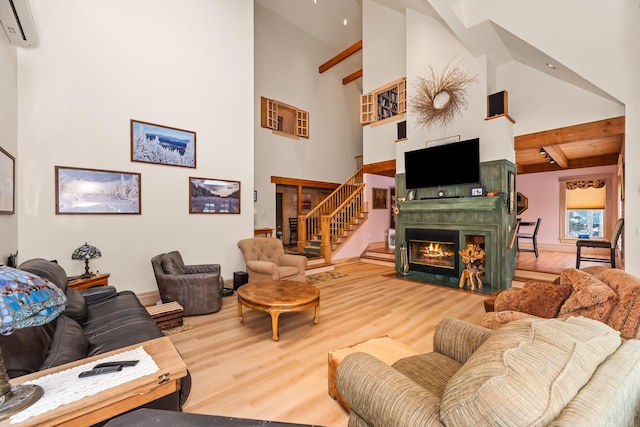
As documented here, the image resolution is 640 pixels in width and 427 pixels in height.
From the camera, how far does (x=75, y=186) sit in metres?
3.52

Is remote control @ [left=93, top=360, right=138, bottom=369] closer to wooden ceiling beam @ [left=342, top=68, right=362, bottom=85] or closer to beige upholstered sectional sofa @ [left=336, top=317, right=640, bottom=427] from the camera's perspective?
beige upholstered sectional sofa @ [left=336, top=317, right=640, bottom=427]

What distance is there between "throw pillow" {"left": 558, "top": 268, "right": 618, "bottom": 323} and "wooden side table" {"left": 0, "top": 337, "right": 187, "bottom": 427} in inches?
96.0

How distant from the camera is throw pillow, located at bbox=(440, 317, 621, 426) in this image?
71 cm

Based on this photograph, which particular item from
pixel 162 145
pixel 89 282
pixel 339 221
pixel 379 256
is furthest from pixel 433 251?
pixel 89 282

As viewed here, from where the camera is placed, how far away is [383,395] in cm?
107

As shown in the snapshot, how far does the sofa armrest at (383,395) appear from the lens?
94 cm

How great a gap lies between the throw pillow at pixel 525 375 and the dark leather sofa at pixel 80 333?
1499 millimetres

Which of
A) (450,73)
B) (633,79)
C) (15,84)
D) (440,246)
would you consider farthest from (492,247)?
(15,84)

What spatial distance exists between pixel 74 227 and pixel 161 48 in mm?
3033

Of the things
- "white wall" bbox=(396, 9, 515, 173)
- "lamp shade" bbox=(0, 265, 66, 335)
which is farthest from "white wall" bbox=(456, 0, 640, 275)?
"lamp shade" bbox=(0, 265, 66, 335)

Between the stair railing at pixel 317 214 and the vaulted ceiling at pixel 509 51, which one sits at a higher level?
the vaulted ceiling at pixel 509 51

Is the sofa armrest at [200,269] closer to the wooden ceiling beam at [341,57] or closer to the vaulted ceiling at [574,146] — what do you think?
the vaulted ceiling at [574,146]

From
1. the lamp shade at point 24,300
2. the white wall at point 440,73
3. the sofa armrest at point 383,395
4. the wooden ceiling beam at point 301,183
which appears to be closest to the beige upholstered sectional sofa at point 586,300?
the sofa armrest at point 383,395

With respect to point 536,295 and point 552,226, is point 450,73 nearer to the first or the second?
point 536,295
